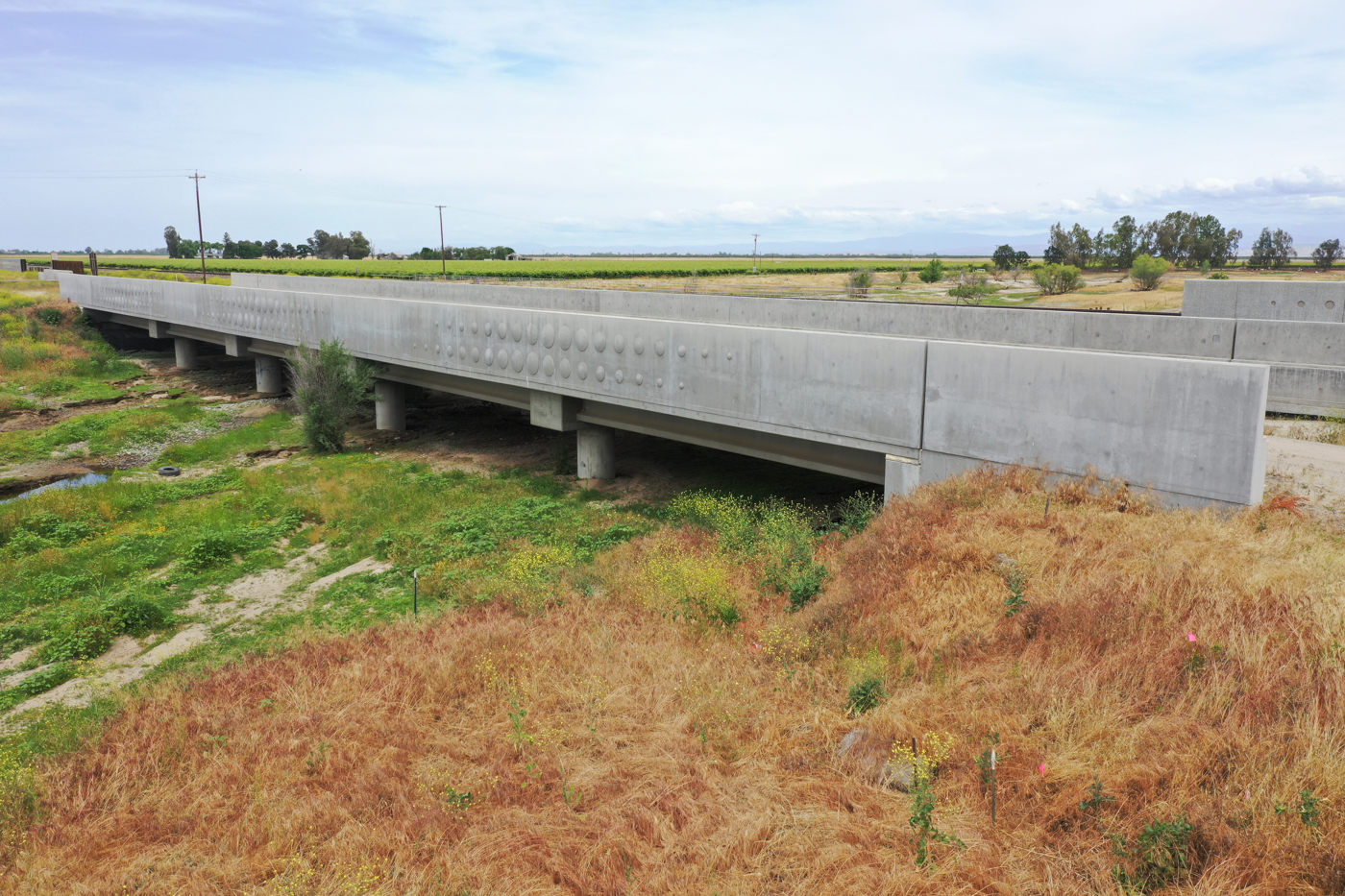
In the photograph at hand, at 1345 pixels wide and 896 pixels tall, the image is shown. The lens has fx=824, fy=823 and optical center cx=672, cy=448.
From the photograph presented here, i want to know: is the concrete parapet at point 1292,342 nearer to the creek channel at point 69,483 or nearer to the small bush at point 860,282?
the small bush at point 860,282

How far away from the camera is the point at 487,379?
811 inches

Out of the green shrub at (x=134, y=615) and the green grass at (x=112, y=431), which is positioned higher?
the green grass at (x=112, y=431)

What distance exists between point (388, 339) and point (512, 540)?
11.3 metres

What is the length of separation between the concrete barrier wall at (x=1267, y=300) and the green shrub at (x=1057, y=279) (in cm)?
2147

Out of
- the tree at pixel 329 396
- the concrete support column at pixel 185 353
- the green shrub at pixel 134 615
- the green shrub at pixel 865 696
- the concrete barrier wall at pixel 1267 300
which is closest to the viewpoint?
the green shrub at pixel 865 696

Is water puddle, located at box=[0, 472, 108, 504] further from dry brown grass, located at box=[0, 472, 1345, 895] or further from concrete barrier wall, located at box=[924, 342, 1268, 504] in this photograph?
concrete barrier wall, located at box=[924, 342, 1268, 504]

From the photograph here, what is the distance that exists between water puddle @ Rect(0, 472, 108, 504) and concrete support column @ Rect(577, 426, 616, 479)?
38.2 ft

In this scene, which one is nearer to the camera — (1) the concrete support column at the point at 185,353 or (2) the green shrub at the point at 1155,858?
(2) the green shrub at the point at 1155,858

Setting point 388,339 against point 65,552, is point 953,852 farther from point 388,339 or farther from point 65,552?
point 388,339

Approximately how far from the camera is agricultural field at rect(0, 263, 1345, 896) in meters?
5.65

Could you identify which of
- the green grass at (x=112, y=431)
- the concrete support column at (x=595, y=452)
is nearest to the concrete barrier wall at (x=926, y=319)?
the concrete support column at (x=595, y=452)

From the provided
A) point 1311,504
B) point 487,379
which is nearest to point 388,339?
point 487,379

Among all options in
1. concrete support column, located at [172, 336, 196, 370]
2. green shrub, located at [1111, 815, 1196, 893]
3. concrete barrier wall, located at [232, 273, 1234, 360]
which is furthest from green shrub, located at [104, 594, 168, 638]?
concrete support column, located at [172, 336, 196, 370]

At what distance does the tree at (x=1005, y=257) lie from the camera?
3012 inches
